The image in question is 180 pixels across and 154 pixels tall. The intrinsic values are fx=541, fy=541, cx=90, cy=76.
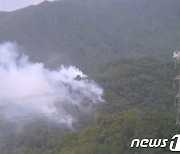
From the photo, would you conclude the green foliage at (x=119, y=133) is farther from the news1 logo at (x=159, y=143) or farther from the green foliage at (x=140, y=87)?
the green foliage at (x=140, y=87)

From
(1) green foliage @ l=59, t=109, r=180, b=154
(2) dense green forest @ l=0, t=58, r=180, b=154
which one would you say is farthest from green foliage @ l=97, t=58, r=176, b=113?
(1) green foliage @ l=59, t=109, r=180, b=154

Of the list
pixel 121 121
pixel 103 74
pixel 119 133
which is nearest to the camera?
pixel 119 133

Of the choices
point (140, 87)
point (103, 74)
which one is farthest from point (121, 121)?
point (103, 74)

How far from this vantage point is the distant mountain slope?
150 metres

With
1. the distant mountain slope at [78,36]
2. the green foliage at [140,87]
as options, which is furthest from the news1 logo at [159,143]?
the distant mountain slope at [78,36]

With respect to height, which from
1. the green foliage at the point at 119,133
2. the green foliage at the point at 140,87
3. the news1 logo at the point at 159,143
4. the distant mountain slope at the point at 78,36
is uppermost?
the distant mountain slope at the point at 78,36

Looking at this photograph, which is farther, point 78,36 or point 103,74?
point 78,36

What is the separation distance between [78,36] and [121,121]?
402 ft

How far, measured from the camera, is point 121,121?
177 feet

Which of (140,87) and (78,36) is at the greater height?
(78,36)

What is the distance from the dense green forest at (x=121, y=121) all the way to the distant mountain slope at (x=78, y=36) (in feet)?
159

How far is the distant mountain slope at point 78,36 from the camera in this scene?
5915 inches

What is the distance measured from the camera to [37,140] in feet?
213

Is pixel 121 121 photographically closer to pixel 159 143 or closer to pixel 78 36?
pixel 159 143
